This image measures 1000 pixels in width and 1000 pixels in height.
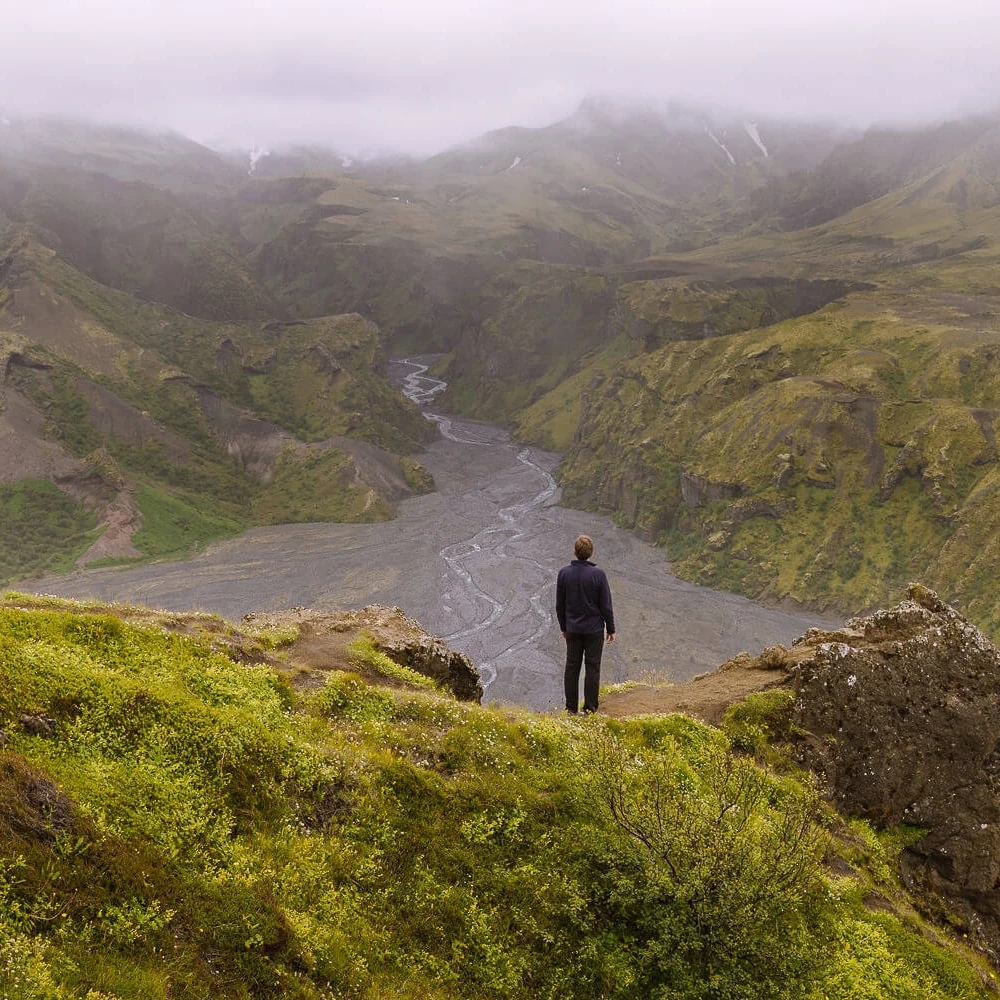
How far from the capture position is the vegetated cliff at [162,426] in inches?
4331

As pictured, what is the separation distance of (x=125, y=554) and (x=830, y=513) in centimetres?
10067

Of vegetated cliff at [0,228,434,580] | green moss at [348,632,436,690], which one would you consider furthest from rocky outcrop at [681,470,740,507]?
green moss at [348,632,436,690]

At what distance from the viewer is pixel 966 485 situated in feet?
280

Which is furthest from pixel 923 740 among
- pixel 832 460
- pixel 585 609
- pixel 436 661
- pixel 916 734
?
pixel 832 460

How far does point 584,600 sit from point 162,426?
138 m

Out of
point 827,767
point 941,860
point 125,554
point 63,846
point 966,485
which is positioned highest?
point 63,846

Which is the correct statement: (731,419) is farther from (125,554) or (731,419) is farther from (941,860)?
(941,860)

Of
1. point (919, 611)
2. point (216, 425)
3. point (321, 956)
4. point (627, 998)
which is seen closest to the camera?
point (321, 956)

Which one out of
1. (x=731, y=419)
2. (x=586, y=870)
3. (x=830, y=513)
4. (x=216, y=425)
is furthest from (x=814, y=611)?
(x=216, y=425)

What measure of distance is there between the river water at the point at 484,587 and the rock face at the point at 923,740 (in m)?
47.3

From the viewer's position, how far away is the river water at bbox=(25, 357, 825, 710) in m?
77.7

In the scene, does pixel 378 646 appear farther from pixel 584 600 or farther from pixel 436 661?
pixel 584 600

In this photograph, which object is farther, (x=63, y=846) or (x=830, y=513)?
(x=830, y=513)

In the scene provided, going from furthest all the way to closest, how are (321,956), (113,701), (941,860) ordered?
(941,860) → (113,701) → (321,956)
